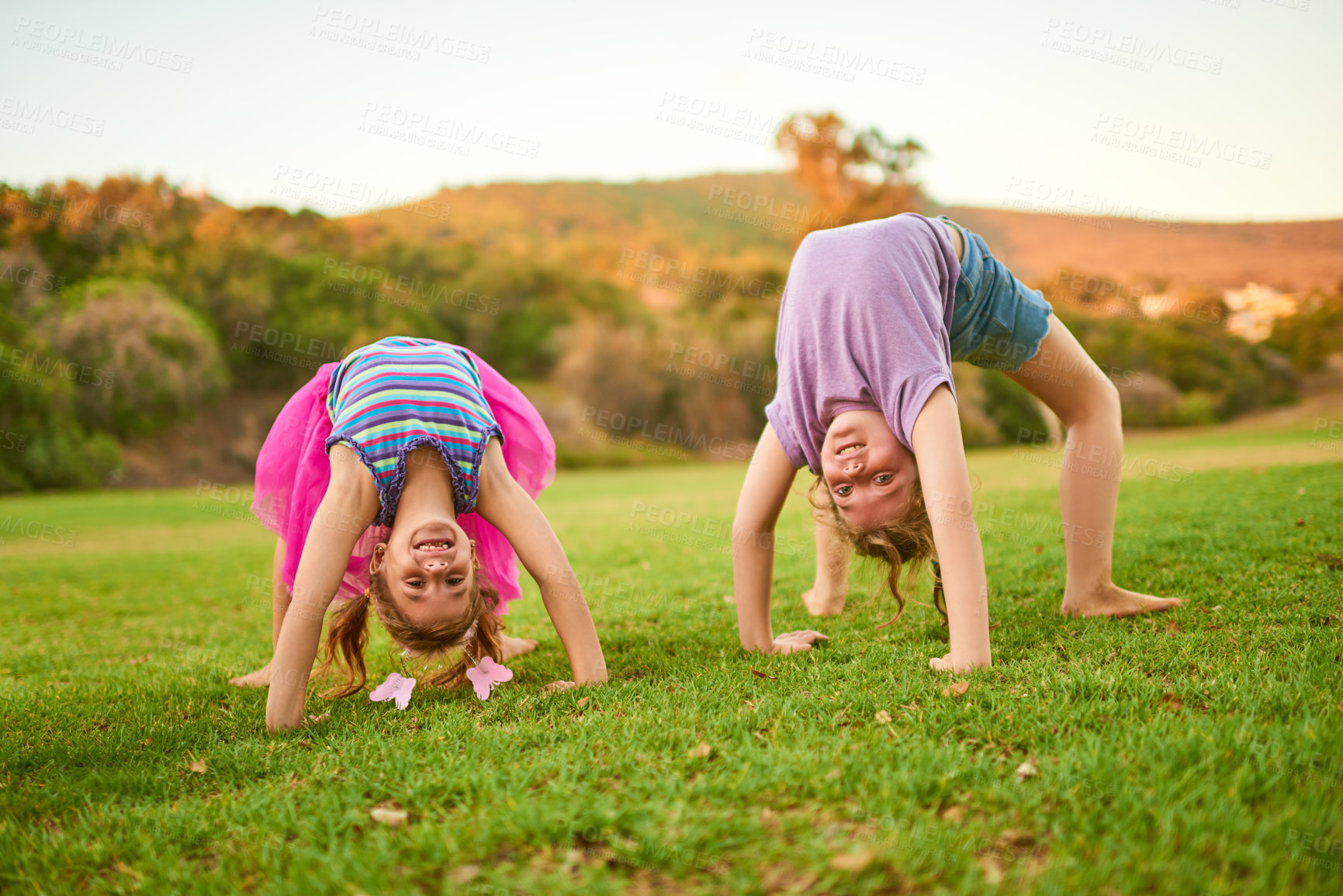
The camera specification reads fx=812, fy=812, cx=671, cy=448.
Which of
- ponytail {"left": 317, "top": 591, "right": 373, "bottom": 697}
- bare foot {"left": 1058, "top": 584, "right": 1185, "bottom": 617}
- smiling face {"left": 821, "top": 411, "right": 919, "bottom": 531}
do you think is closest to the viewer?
smiling face {"left": 821, "top": 411, "right": 919, "bottom": 531}

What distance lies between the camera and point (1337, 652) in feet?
9.30

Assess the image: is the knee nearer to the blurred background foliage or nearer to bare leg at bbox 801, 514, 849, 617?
bare leg at bbox 801, 514, 849, 617

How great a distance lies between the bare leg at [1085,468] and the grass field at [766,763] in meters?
0.19

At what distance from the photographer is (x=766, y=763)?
229 centimetres

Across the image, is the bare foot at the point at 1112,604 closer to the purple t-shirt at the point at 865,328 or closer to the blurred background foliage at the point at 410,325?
the purple t-shirt at the point at 865,328

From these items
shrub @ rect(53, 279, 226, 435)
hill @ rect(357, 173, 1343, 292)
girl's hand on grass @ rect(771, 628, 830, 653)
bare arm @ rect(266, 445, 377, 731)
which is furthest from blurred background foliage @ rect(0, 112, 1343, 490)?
bare arm @ rect(266, 445, 377, 731)

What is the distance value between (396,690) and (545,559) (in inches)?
33.6

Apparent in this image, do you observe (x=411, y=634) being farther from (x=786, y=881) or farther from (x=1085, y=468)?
Answer: (x=1085, y=468)

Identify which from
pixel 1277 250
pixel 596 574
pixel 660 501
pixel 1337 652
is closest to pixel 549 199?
pixel 1277 250

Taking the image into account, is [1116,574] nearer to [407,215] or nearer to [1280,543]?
[1280,543]

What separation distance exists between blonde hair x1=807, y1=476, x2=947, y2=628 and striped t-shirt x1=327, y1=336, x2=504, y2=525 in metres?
1.50

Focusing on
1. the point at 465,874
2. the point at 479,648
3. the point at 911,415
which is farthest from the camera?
the point at 479,648

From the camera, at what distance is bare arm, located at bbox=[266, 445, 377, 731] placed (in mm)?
3004

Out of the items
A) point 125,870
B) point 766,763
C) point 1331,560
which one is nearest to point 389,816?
point 125,870
